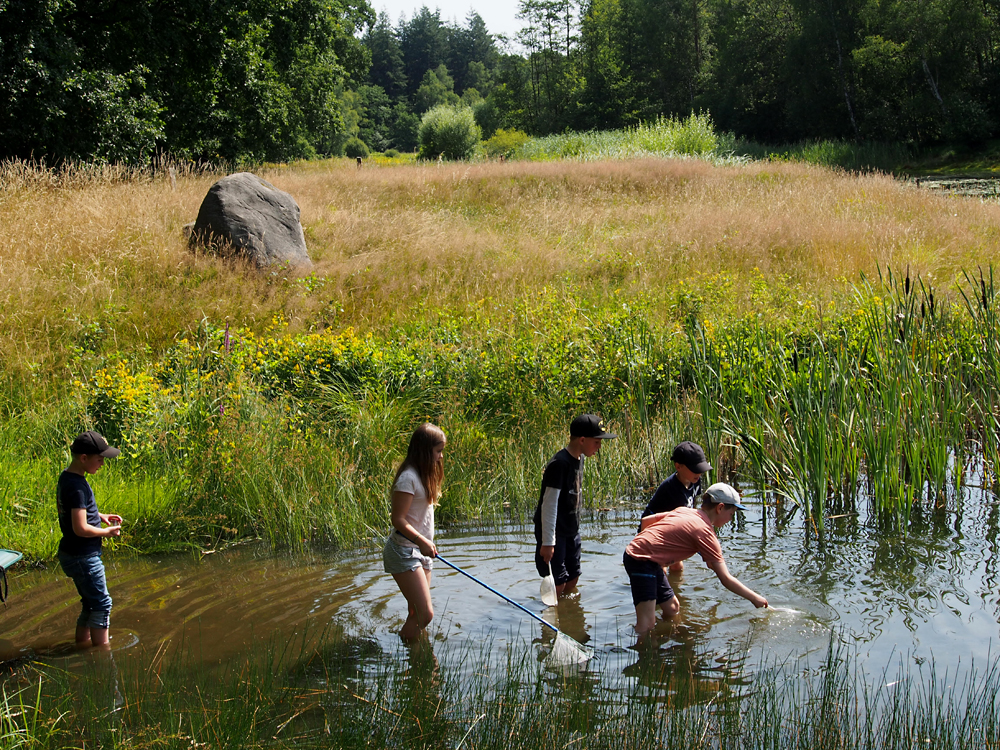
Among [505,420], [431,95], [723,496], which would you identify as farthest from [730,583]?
[431,95]

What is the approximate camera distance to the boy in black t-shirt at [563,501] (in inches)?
194

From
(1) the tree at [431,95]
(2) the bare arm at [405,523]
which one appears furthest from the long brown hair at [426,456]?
(1) the tree at [431,95]

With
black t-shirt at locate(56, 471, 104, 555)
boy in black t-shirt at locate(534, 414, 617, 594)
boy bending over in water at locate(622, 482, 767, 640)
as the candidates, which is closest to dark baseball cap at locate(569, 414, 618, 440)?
boy in black t-shirt at locate(534, 414, 617, 594)

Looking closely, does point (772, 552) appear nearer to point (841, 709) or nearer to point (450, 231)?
point (841, 709)

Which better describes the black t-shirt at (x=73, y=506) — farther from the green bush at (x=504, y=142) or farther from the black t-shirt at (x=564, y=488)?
the green bush at (x=504, y=142)

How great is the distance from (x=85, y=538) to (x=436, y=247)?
1125 centimetres

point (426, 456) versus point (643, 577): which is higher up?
point (426, 456)

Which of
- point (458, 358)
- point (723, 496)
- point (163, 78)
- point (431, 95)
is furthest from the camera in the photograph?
point (431, 95)

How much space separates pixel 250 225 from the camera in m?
13.9

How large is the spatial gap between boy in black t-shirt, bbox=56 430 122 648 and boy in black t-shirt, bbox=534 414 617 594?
2.55m

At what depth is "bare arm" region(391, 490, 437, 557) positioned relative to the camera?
15.0 ft

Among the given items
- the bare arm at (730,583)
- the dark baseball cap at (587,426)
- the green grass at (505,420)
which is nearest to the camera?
the bare arm at (730,583)

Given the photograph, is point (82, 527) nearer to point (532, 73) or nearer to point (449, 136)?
point (449, 136)

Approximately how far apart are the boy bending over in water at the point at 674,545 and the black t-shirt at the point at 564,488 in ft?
1.93
